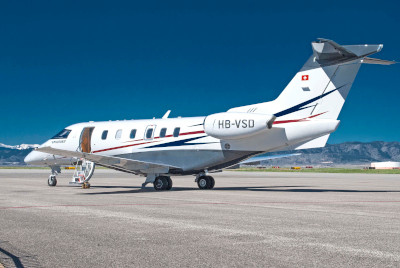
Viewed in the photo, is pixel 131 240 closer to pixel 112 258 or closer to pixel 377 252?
pixel 112 258

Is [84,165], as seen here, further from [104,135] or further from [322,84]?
[322,84]

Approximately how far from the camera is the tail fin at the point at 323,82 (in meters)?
20.0

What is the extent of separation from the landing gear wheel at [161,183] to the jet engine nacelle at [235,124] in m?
3.74

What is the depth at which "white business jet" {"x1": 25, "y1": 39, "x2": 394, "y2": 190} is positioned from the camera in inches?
803

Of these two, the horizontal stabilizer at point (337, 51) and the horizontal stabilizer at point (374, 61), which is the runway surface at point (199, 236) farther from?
the horizontal stabilizer at point (374, 61)

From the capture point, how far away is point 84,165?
2595 centimetres

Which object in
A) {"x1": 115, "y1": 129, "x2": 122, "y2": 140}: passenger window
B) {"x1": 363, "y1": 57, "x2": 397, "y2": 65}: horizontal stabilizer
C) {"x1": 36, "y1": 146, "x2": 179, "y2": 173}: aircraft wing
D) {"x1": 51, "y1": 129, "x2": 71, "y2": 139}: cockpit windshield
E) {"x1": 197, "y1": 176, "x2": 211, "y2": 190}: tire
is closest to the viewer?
{"x1": 363, "y1": 57, "x2": 397, "y2": 65}: horizontal stabilizer

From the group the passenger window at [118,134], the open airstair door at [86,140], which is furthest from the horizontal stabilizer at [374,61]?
the open airstair door at [86,140]

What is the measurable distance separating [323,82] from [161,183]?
915 cm

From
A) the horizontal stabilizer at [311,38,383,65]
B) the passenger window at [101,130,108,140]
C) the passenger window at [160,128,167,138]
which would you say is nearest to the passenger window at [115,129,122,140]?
the passenger window at [101,130,108,140]

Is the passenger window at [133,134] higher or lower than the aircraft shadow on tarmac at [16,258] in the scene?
higher

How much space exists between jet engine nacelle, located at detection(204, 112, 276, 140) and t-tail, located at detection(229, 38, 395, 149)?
0.80 metres

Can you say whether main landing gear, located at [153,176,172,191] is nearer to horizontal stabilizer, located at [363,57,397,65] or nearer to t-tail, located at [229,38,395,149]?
t-tail, located at [229,38,395,149]

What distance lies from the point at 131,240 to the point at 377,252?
4004mm
